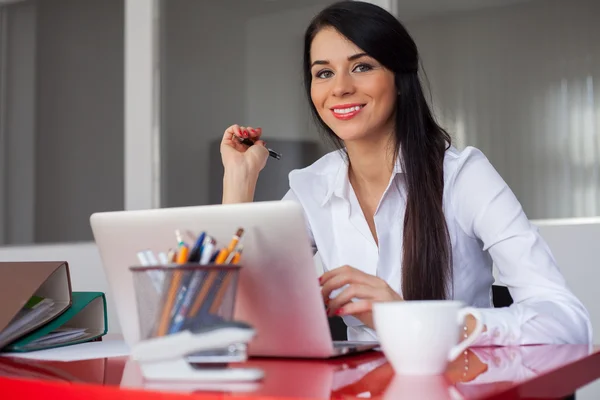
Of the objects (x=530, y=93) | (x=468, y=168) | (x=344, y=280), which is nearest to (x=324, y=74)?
(x=468, y=168)

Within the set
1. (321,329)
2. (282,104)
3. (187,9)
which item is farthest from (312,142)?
(321,329)

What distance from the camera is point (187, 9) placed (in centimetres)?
378

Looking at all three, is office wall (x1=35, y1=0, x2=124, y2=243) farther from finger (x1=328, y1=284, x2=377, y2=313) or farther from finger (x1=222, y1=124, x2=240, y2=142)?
finger (x1=328, y1=284, x2=377, y2=313)

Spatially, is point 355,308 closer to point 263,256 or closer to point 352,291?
point 352,291

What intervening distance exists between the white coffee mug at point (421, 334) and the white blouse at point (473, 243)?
324mm

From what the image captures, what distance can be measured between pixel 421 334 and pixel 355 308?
292 mm

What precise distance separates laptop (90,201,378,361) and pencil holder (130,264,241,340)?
7cm

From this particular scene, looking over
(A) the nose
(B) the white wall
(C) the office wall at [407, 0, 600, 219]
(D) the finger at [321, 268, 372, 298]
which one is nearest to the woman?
(A) the nose

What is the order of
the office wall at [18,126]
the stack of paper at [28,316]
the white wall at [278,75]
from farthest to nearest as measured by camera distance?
1. the office wall at [18,126]
2. the white wall at [278,75]
3. the stack of paper at [28,316]

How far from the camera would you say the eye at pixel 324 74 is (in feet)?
6.23

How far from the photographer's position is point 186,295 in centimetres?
89

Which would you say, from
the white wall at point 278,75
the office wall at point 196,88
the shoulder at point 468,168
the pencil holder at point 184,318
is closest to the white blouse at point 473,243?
the shoulder at point 468,168

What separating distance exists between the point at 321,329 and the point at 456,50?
2.21m

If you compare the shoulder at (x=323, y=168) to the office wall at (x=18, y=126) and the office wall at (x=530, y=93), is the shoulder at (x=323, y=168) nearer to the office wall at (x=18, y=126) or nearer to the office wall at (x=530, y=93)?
the office wall at (x=530, y=93)
